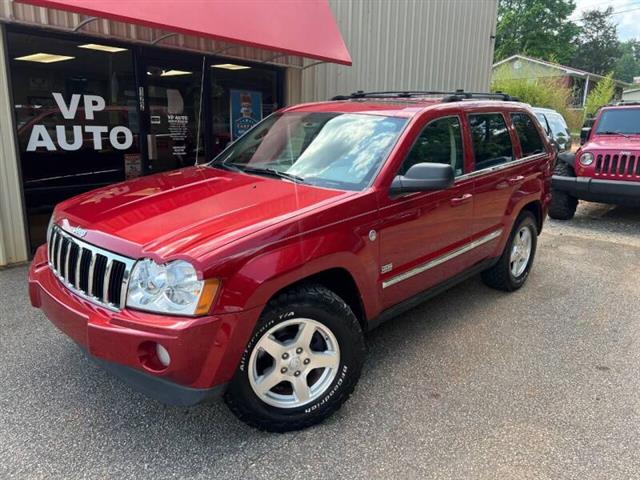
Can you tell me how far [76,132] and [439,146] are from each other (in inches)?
171

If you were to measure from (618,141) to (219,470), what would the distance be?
843 centimetres

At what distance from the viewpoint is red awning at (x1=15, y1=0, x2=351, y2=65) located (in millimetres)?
4898

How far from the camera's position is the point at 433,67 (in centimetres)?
1078

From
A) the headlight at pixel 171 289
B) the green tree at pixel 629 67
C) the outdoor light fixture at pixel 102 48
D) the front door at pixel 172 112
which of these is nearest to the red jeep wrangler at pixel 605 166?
the front door at pixel 172 112

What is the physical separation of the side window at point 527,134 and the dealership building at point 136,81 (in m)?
3.01

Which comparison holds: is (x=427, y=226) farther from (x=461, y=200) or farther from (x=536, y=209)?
(x=536, y=209)

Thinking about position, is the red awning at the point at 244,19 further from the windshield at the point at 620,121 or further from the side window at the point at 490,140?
the windshield at the point at 620,121

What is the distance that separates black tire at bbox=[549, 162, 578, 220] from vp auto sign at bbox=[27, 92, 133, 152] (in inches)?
268

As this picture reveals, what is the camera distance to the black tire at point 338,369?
2588mm

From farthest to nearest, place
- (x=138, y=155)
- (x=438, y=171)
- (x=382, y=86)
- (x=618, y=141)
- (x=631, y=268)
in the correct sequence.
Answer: (x=382, y=86) → (x=618, y=141) → (x=138, y=155) → (x=631, y=268) → (x=438, y=171)

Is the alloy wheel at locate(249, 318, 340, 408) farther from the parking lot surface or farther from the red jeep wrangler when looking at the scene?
the red jeep wrangler

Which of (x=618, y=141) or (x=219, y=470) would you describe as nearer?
(x=219, y=470)

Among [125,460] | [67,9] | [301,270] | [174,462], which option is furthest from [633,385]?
[67,9]

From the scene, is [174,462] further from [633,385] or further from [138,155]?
[138,155]
